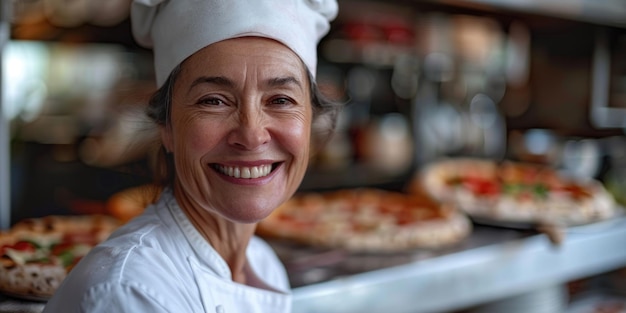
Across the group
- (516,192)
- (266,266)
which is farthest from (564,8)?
(266,266)

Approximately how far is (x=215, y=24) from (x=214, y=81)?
0.09 meters

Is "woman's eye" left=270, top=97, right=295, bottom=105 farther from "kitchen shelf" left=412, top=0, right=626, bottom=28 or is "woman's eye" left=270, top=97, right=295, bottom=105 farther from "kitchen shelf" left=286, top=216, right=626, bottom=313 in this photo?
"kitchen shelf" left=412, top=0, right=626, bottom=28

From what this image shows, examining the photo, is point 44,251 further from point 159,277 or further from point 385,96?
point 385,96

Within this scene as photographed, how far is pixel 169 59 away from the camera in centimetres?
115

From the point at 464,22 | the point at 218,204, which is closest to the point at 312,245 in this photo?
the point at 218,204

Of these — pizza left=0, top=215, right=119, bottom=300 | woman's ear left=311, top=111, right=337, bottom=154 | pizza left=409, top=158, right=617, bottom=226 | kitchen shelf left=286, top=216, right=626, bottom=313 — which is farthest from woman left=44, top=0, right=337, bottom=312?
pizza left=409, top=158, right=617, bottom=226

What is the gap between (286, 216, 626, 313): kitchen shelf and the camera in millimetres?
1732

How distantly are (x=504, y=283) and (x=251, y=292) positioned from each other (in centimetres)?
112

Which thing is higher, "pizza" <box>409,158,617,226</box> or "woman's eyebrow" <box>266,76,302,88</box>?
"woman's eyebrow" <box>266,76,302,88</box>

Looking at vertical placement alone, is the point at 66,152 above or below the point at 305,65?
below

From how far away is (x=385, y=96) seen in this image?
564cm

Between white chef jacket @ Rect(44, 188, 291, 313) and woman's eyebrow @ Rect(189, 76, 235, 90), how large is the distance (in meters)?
0.24

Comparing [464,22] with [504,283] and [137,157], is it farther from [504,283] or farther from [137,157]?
[137,157]

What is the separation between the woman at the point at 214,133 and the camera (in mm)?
1090
